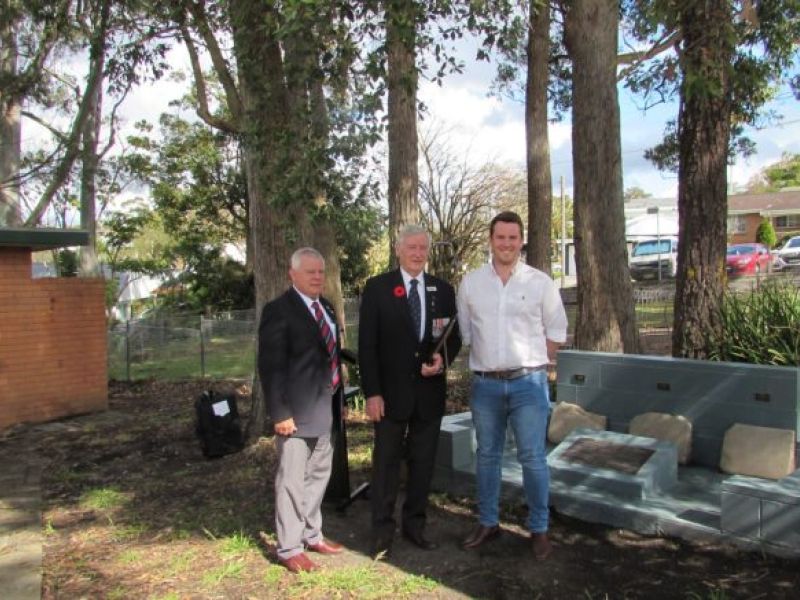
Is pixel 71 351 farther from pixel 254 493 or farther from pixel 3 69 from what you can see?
pixel 3 69

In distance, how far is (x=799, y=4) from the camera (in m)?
6.86

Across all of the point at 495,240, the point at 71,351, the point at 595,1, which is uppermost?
the point at 595,1

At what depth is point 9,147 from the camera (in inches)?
736

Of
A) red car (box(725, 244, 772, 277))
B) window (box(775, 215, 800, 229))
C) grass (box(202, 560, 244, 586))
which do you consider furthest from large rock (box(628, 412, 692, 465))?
window (box(775, 215, 800, 229))

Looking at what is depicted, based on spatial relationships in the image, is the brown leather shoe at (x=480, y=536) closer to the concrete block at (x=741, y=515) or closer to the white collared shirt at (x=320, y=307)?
the concrete block at (x=741, y=515)

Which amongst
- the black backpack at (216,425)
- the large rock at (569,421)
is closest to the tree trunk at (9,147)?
the black backpack at (216,425)

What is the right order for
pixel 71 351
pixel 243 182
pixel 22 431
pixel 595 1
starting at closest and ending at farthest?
pixel 595 1
pixel 22 431
pixel 71 351
pixel 243 182

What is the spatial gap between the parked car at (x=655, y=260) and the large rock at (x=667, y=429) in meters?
27.6

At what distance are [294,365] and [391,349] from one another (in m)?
0.57

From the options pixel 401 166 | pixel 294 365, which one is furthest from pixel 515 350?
pixel 401 166

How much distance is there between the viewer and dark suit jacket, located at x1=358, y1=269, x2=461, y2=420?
13.7 ft

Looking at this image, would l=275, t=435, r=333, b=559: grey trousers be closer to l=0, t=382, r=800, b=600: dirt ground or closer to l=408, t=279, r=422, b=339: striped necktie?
l=0, t=382, r=800, b=600: dirt ground

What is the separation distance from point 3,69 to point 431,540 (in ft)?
56.7

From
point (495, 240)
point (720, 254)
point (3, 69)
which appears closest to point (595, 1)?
point (720, 254)
